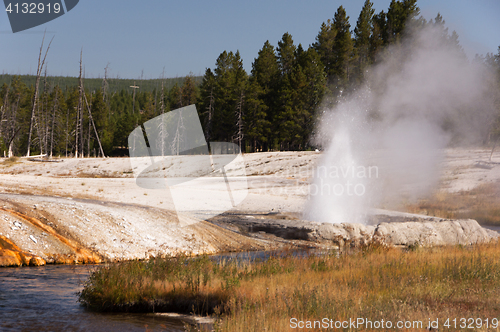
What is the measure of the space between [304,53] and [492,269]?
5253 centimetres

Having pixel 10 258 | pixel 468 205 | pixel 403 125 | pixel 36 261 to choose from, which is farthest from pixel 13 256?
pixel 403 125

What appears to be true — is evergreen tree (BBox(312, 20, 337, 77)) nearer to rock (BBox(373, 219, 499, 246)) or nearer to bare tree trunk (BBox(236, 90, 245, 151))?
bare tree trunk (BBox(236, 90, 245, 151))

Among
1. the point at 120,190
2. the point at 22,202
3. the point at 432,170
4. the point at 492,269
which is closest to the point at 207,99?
the point at 432,170

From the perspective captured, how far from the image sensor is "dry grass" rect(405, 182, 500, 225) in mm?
29516

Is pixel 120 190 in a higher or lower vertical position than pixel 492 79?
lower

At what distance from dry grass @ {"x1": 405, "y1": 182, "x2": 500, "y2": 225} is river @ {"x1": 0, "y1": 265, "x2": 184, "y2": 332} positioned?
84.7 ft

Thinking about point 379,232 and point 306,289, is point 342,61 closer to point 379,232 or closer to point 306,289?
point 379,232

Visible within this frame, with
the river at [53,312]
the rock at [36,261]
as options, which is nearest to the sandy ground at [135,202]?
the rock at [36,261]

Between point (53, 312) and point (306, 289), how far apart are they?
4540 millimetres

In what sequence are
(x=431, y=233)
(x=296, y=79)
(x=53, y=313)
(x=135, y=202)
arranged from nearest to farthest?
(x=53, y=313)
(x=431, y=233)
(x=135, y=202)
(x=296, y=79)

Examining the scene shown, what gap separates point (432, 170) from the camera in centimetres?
3884

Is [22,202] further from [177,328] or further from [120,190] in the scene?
[120,190]

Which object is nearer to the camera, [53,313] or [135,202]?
[53,313]

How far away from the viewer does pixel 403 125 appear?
4400cm
